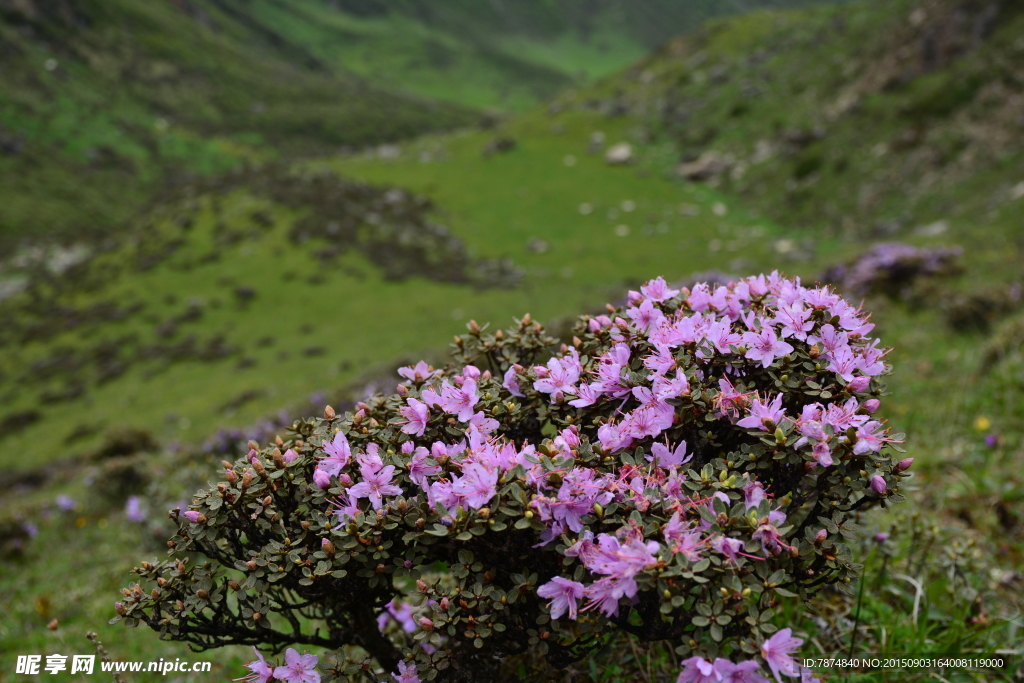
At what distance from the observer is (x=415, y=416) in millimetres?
A: 2299

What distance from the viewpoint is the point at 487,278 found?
24.0m

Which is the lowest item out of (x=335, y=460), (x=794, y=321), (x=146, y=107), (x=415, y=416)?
(x=335, y=460)

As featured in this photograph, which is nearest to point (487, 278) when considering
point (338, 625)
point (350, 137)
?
point (338, 625)

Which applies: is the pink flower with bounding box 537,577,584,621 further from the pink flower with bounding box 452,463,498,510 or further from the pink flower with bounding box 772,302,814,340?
the pink flower with bounding box 772,302,814,340

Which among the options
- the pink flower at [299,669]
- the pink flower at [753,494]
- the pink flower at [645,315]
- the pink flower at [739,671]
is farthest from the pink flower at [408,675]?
the pink flower at [645,315]

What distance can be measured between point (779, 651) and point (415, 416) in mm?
1395

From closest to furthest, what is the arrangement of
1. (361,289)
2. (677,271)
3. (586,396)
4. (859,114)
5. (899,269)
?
(586,396) < (899,269) < (677,271) < (361,289) < (859,114)

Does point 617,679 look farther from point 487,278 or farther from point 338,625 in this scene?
point 487,278

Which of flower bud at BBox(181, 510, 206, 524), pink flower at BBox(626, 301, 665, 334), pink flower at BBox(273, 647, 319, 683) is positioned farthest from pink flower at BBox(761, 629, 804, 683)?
flower bud at BBox(181, 510, 206, 524)

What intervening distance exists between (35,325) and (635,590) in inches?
1270

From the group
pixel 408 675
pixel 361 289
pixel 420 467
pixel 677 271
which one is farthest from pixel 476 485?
pixel 361 289

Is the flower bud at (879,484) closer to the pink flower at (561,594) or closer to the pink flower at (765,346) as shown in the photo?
the pink flower at (765,346)

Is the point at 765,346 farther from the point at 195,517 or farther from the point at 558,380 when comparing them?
the point at 195,517

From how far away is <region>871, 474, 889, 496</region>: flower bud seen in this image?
78.1 inches
